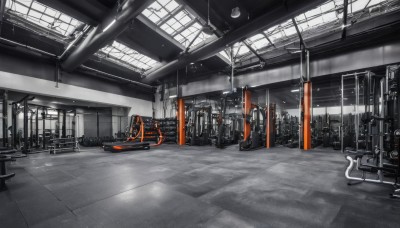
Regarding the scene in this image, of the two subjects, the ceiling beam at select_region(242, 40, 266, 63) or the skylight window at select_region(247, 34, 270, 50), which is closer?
the ceiling beam at select_region(242, 40, 266, 63)

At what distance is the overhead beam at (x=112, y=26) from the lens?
446 cm

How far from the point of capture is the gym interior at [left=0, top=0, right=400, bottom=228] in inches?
84.3

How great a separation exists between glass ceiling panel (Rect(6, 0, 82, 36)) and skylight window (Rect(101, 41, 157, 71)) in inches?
65.7

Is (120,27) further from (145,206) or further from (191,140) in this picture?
(191,140)

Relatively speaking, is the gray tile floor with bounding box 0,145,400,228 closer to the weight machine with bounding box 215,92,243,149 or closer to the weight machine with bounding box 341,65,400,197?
the weight machine with bounding box 341,65,400,197

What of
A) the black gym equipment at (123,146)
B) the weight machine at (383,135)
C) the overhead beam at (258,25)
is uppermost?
the overhead beam at (258,25)

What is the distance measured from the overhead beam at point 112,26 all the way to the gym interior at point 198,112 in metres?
0.05

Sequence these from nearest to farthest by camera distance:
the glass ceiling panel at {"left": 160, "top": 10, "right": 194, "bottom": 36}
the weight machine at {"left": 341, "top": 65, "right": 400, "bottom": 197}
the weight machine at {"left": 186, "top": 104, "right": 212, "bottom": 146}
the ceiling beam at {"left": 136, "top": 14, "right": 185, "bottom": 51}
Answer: the weight machine at {"left": 341, "top": 65, "right": 400, "bottom": 197} < the ceiling beam at {"left": 136, "top": 14, "right": 185, "bottom": 51} < the glass ceiling panel at {"left": 160, "top": 10, "right": 194, "bottom": 36} < the weight machine at {"left": 186, "top": 104, "right": 212, "bottom": 146}

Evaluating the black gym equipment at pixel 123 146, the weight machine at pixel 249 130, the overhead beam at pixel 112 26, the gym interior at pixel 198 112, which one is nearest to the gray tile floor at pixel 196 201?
the gym interior at pixel 198 112

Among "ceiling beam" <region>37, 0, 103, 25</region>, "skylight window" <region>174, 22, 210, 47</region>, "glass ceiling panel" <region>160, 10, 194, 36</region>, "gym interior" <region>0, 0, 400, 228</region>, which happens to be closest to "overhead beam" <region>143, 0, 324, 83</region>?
"gym interior" <region>0, 0, 400, 228</region>

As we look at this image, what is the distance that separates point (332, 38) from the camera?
662cm

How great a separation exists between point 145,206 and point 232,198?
45.3 inches

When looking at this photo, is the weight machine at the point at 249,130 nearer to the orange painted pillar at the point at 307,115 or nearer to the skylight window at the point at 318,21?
the orange painted pillar at the point at 307,115

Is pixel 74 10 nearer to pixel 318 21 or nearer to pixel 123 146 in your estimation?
pixel 123 146
